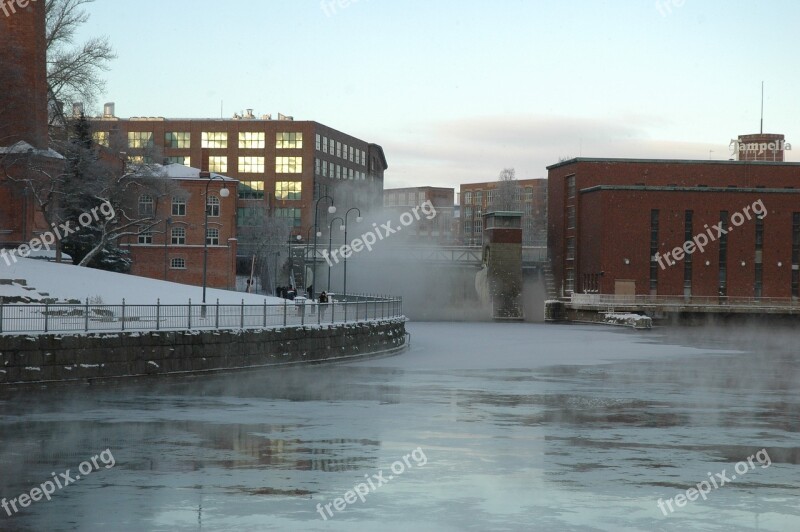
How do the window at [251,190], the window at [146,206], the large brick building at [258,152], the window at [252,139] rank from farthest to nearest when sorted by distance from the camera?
the window at [252,139]
the window at [251,190]
the large brick building at [258,152]
the window at [146,206]

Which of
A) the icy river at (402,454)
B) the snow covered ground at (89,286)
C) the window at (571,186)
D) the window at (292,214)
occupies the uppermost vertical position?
the window at (571,186)

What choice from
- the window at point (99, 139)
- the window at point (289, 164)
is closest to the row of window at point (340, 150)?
the window at point (289, 164)

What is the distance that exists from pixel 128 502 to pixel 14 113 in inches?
1650

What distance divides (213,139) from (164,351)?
117m

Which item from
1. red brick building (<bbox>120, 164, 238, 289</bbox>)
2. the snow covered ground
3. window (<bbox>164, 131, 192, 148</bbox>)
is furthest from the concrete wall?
window (<bbox>164, 131, 192, 148</bbox>)

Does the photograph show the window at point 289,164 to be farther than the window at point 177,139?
No

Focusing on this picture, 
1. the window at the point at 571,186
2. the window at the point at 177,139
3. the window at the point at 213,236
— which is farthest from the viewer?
the window at the point at 177,139

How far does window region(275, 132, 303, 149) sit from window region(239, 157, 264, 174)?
3485 millimetres

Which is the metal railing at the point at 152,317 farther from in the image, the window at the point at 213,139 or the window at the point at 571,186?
the window at the point at 213,139

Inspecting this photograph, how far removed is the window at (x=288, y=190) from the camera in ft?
483

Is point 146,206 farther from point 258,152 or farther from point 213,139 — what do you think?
point 213,139

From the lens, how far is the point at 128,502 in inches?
554

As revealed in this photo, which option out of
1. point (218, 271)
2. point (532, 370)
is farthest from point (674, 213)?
point (532, 370)

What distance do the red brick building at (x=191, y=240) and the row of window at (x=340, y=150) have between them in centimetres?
4498
